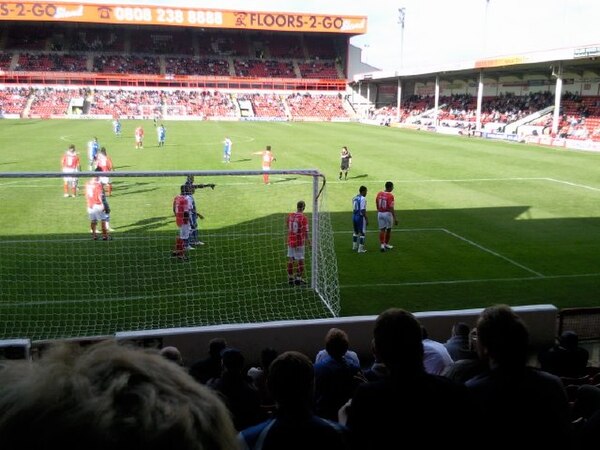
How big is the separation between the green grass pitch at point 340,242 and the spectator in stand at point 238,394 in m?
5.57

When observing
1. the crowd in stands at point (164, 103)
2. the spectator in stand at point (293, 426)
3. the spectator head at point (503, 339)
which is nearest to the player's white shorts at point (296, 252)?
the spectator head at point (503, 339)

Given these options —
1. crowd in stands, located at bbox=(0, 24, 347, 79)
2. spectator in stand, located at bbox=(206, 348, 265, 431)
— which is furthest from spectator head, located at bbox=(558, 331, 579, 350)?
crowd in stands, located at bbox=(0, 24, 347, 79)

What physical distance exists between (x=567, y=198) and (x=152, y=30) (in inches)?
2960

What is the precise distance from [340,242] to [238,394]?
11.0 m

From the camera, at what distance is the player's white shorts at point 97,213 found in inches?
577

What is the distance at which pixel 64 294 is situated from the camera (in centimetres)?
1167

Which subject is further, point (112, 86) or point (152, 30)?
point (152, 30)

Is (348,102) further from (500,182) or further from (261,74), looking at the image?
(500,182)

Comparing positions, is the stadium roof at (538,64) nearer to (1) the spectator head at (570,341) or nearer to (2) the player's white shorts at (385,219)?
(2) the player's white shorts at (385,219)

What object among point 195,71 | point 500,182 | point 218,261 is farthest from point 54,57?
point 218,261

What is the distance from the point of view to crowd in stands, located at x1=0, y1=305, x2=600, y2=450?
1115 millimetres

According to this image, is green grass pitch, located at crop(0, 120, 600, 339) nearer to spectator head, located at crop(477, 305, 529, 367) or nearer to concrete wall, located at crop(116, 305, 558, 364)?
concrete wall, located at crop(116, 305, 558, 364)

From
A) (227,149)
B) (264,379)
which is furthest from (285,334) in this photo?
(227,149)

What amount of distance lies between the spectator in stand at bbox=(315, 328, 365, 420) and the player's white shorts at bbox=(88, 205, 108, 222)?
1099 cm
